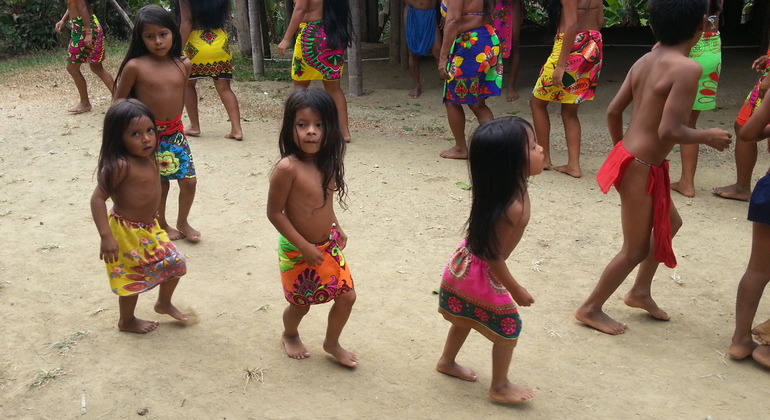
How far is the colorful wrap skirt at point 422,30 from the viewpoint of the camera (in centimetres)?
820

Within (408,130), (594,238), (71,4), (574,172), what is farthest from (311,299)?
(71,4)

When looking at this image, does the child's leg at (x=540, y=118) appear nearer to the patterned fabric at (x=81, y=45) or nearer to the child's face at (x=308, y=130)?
the child's face at (x=308, y=130)

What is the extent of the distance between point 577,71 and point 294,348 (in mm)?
3360

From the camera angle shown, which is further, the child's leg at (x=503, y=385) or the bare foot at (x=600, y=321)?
the bare foot at (x=600, y=321)

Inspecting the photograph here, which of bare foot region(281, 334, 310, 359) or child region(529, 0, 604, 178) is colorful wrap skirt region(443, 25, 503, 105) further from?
bare foot region(281, 334, 310, 359)

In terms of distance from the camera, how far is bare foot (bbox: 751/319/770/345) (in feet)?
10.4

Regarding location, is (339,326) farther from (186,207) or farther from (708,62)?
(708,62)

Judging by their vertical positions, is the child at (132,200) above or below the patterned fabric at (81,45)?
below

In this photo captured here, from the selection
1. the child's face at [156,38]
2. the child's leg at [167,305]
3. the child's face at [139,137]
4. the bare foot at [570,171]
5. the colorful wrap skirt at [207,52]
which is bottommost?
the child's leg at [167,305]

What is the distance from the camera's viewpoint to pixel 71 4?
7109 millimetres

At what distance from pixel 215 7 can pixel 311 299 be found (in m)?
4.03

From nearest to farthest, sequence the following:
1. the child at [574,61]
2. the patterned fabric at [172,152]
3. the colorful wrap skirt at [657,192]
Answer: the colorful wrap skirt at [657,192]
the patterned fabric at [172,152]
the child at [574,61]

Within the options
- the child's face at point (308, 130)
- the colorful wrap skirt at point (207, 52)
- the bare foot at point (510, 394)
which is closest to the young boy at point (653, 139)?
the bare foot at point (510, 394)

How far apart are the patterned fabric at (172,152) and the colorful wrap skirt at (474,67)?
2.49m
